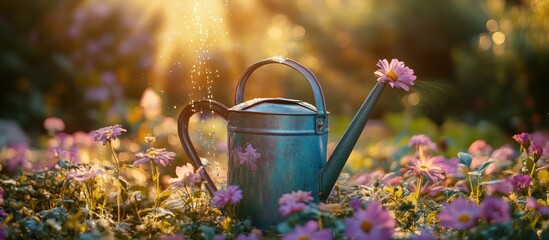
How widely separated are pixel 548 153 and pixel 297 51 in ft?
14.1

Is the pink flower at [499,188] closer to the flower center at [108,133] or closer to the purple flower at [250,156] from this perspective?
the purple flower at [250,156]

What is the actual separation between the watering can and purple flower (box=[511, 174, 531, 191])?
1.74 feet

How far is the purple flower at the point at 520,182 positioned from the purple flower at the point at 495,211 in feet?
1.67

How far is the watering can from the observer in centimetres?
204

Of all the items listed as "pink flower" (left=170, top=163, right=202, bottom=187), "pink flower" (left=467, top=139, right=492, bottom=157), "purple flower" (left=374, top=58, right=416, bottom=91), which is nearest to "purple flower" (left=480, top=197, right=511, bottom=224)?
"purple flower" (left=374, top=58, right=416, bottom=91)

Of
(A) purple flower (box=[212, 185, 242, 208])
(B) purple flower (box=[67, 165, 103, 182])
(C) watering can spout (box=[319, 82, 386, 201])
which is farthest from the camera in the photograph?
(C) watering can spout (box=[319, 82, 386, 201])

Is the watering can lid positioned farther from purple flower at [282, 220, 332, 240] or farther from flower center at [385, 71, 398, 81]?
purple flower at [282, 220, 332, 240]

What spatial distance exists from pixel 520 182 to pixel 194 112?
1.15m

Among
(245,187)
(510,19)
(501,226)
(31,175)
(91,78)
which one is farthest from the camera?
(91,78)

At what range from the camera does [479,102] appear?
20.1 feet

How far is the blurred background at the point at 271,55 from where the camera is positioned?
5523 mm

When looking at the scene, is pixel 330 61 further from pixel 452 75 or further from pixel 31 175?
pixel 31 175

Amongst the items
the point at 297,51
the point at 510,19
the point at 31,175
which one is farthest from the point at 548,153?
the point at 297,51

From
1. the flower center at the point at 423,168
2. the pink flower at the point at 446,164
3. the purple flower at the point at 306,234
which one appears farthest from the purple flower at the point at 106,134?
the pink flower at the point at 446,164
